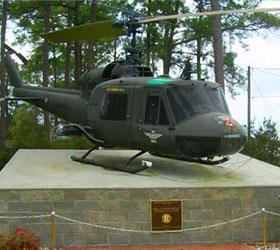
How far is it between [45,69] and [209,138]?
1412 cm

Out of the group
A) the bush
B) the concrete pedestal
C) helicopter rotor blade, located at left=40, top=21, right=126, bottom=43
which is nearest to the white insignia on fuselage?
the concrete pedestal

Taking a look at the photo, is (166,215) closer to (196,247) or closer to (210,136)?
(196,247)

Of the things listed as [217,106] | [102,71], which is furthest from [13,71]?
[217,106]

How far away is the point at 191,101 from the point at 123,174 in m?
2.03

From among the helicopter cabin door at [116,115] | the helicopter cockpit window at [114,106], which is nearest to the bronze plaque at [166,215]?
the helicopter cabin door at [116,115]

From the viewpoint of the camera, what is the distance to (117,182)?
26.1ft

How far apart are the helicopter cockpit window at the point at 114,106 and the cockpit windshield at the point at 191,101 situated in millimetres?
1201

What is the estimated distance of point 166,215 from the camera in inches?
301

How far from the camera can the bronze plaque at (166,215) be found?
759cm

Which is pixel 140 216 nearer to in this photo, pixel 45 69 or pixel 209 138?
pixel 209 138

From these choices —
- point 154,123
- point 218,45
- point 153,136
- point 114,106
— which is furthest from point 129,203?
point 218,45

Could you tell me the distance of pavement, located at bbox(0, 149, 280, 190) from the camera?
7.82 metres

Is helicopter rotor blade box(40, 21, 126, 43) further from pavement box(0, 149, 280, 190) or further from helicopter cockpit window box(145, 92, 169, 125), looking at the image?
pavement box(0, 149, 280, 190)

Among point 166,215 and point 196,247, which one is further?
point 166,215
